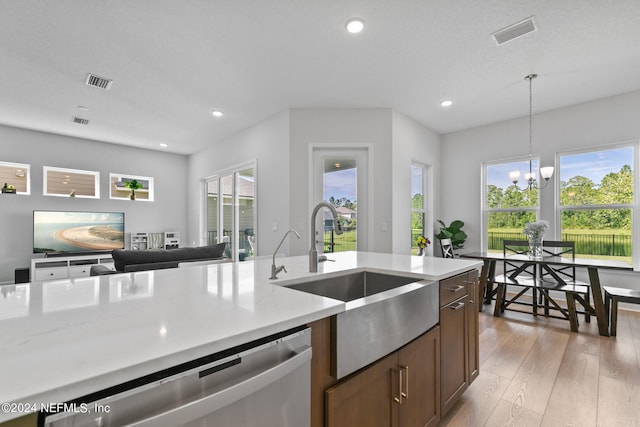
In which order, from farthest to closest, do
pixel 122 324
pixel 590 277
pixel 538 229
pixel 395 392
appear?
pixel 538 229 < pixel 590 277 < pixel 395 392 < pixel 122 324

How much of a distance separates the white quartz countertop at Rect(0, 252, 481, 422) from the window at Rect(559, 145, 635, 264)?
483 cm

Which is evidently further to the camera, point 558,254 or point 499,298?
point 558,254

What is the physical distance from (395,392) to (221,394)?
846 mm

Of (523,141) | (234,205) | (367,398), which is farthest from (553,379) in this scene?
(234,205)

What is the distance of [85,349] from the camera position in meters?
0.63

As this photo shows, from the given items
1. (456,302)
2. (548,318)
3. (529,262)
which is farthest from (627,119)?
(456,302)

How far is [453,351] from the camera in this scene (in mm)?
1705

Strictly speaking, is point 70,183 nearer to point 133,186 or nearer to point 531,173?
point 133,186

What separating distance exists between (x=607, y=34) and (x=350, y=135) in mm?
2693

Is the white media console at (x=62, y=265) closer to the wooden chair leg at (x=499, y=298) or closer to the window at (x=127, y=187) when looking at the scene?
the window at (x=127, y=187)

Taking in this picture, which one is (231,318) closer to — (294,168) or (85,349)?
(85,349)

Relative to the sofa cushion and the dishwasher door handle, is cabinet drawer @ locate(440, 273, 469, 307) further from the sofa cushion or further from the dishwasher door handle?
the sofa cushion

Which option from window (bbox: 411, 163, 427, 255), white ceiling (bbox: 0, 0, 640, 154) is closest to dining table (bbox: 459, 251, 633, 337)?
window (bbox: 411, 163, 427, 255)

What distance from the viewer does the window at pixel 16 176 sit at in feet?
16.7
